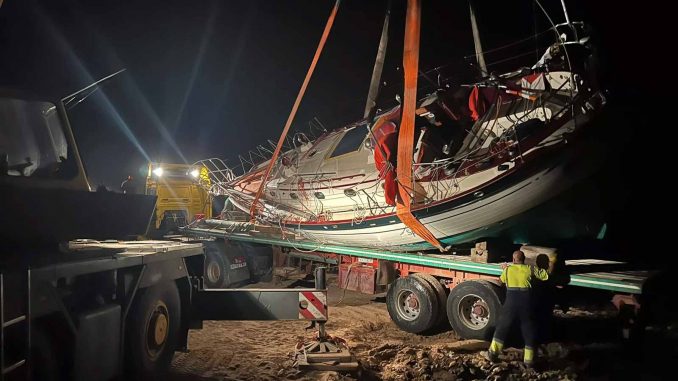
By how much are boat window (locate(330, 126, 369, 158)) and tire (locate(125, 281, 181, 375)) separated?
4846 millimetres

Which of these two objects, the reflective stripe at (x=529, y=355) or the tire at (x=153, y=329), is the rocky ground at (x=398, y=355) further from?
the tire at (x=153, y=329)

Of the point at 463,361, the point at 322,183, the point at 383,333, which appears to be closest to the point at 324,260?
the point at 322,183

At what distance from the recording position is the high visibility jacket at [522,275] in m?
5.43

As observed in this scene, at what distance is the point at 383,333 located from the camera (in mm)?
6926

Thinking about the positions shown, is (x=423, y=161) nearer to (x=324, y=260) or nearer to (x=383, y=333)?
(x=383, y=333)

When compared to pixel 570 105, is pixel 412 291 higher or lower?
lower

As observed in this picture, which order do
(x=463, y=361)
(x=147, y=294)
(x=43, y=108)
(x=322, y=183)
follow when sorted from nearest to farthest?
(x=43, y=108)
(x=147, y=294)
(x=463, y=361)
(x=322, y=183)

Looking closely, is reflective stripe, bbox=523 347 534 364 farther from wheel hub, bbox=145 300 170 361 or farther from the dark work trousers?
wheel hub, bbox=145 300 170 361

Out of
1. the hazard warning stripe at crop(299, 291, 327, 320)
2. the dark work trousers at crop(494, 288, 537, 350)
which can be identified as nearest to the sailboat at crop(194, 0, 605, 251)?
the dark work trousers at crop(494, 288, 537, 350)

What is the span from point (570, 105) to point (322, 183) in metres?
4.49

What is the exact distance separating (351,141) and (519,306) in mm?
4713

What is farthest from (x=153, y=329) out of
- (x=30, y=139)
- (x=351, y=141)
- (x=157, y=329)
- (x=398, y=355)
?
(x=351, y=141)

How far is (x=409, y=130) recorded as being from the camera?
571cm

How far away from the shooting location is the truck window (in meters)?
3.34
